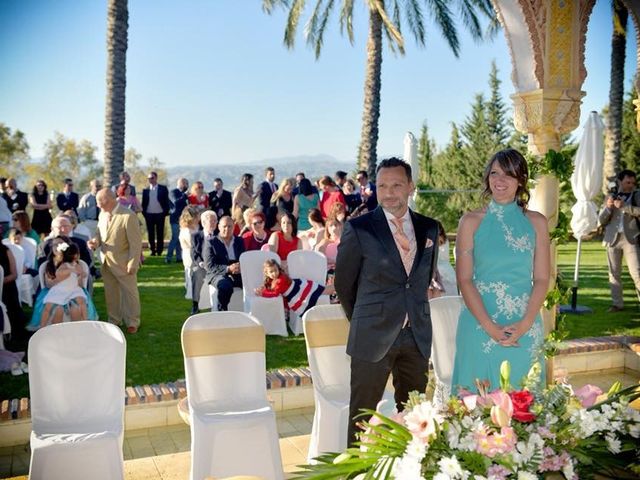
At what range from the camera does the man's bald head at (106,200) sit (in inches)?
299

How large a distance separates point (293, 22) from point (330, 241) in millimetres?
11972

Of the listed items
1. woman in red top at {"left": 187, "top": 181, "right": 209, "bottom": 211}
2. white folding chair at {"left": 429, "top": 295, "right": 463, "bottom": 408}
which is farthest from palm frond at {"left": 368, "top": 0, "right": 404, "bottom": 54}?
white folding chair at {"left": 429, "top": 295, "right": 463, "bottom": 408}

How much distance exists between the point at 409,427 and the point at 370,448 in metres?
0.15

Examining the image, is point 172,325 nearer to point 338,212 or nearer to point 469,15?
point 338,212

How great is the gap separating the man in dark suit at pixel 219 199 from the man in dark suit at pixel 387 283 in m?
11.2

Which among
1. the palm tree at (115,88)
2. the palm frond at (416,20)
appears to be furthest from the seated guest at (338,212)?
the palm frond at (416,20)

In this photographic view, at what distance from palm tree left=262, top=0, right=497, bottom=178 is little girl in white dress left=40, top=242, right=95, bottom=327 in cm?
1099

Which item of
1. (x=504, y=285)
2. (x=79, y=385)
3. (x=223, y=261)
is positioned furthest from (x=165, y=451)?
(x=223, y=261)

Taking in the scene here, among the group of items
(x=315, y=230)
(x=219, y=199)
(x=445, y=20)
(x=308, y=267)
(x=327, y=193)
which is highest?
(x=445, y=20)

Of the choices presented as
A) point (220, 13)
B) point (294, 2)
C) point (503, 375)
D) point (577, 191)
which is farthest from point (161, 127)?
point (503, 375)

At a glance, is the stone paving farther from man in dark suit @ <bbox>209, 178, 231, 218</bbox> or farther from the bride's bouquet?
man in dark suit @ <bbox>209, 178, 231, 218</bbox>

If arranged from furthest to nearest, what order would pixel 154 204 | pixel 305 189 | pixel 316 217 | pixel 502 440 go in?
pixel 154 204, pixel 305 189, pixel 316 217, pixel 502 440

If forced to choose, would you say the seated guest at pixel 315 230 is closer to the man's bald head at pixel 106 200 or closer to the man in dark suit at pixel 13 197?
the man's bald head at pixel 106 200

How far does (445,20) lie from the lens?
18.3 meters
